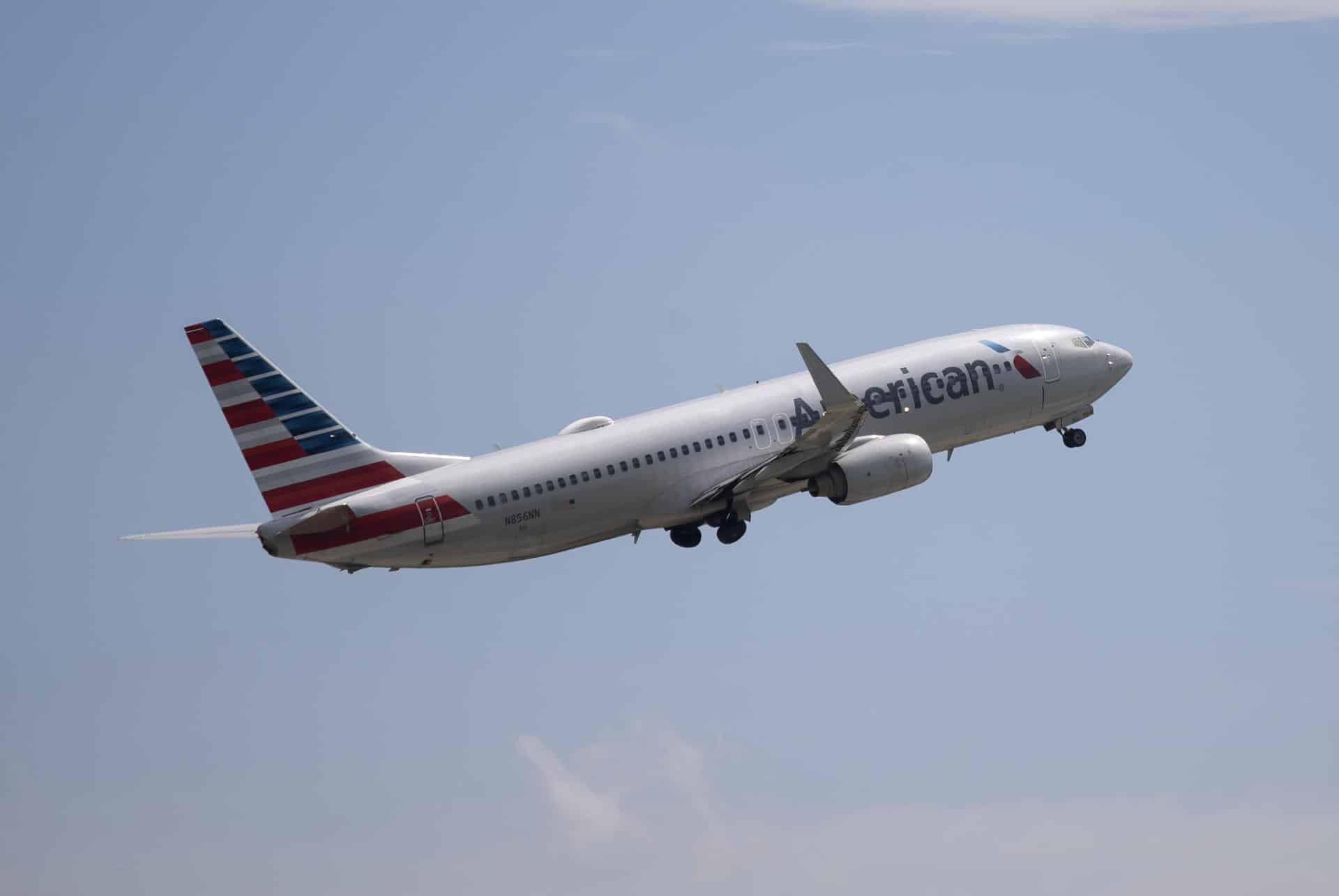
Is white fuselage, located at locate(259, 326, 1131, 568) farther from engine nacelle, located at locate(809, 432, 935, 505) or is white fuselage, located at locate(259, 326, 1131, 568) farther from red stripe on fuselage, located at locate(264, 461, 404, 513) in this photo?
engine nacelle, located at locate(809, 432, 935, 505)

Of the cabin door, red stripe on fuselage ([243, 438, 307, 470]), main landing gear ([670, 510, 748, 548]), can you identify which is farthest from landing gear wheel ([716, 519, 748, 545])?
red stripe on fuselage ([243, 438, 307, 470])

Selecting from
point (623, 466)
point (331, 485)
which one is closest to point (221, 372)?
point (331, 485)

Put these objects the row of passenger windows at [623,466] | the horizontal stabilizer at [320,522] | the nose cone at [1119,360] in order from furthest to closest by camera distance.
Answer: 1. the nose cone at [1119,360]
2. the row of passenger windows at [623,466]
3. the horizontal stabilizer at [320,522]

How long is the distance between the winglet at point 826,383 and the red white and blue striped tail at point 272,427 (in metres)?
14.5

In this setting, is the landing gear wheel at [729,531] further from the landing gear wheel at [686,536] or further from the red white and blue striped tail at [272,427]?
the red white and blue striped tail at [272,427]

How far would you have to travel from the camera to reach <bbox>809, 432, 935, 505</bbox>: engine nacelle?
235 ft

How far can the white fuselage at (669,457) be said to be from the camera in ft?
220

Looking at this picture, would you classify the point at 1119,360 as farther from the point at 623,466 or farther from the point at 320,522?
the point at 320,522

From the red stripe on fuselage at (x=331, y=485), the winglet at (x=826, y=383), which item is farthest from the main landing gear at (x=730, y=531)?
the red stripe on fuselage at (x=331, y=485)

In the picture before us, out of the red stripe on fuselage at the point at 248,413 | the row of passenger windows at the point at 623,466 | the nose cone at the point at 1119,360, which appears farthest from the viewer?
the nose cone at the point at 1119,360

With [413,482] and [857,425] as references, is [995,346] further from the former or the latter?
[413,482]

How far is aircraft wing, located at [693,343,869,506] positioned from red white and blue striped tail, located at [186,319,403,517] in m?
12.4

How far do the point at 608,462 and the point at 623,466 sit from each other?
0.58 m

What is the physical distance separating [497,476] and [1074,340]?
82.2ft
